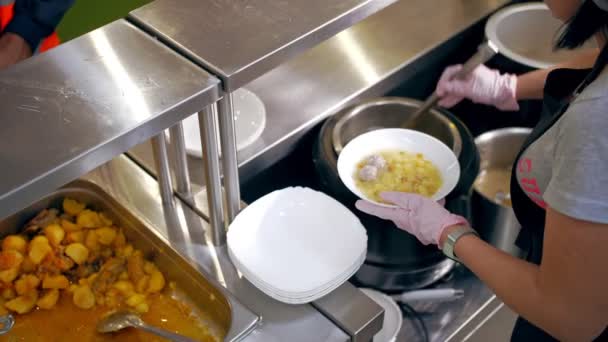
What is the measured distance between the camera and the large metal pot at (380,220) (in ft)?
4.45

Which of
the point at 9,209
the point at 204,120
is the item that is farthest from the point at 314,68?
the point at 9,209

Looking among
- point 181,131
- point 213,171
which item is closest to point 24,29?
point 181,131

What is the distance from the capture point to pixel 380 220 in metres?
1.33

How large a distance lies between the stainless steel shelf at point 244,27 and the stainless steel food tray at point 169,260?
1.18 feet

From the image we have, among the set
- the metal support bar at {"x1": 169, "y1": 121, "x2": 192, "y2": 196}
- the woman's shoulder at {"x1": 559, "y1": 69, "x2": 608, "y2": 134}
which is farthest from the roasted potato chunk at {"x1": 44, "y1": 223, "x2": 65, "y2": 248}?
the woman's shoulder at {"x1": 559, "y1": 69, "x2": 608, "y2": 134}

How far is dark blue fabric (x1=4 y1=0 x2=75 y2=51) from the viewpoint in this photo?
1.96 metres

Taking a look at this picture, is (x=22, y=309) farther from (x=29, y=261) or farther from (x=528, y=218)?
(x=528, y=218)

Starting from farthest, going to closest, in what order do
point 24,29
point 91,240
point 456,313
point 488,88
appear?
1. point 24,29
2. point 488,88
3. point 456,313
4. point 91,240

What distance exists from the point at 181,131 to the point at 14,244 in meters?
0.33

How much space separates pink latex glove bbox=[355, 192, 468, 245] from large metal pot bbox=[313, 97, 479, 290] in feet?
0.25

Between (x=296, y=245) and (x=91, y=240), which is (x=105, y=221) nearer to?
(x=91, y=240)

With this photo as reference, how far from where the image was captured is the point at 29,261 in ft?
3.71

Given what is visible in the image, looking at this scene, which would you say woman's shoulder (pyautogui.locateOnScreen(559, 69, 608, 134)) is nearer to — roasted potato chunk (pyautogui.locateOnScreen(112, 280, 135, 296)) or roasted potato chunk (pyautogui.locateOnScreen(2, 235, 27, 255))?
roasted potato chunk (pyautogui.locateOnScreen(112, 280, 135, 296))

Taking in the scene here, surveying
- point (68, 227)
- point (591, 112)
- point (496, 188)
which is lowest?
point (496, 188)
